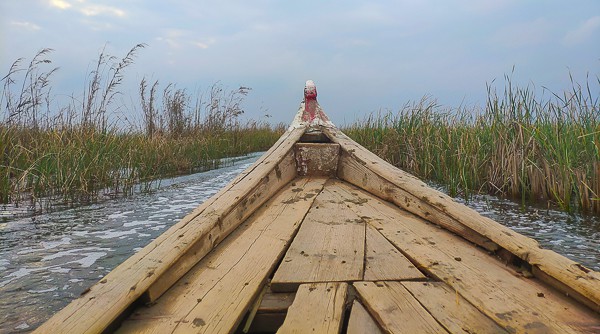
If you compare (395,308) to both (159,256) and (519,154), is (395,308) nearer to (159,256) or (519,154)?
(159,256)

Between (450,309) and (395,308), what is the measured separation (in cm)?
17

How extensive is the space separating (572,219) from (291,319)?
298 centimetres

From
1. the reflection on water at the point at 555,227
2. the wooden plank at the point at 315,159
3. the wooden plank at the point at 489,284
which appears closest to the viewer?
the wooden plank at the point at 489,284

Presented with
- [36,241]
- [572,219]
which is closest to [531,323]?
[572,219]

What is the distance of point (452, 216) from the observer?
2008 mm

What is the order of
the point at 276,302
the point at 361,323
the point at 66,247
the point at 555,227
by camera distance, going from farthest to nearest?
the point at 555,227 < the point at 66,247 < the point at 276,302 < the point at 361,323

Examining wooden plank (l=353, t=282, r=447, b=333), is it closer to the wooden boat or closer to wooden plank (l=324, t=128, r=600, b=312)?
the wooden boat

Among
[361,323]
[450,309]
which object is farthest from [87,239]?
[450,309]

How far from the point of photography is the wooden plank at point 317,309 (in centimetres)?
109

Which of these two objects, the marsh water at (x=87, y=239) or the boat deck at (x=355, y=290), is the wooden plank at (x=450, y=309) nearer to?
the boat deck at (x=355, y=290)

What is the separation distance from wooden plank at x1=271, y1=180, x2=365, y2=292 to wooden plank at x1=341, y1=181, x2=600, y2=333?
19 cm

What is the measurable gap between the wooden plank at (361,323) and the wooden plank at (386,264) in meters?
0.24

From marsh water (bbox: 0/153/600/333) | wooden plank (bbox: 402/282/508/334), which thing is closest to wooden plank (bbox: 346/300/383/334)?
wooden plank (bbox: 402/282/508/334)

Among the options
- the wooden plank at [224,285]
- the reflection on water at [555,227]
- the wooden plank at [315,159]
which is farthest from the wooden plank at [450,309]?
the wooden plank at [315,159]
